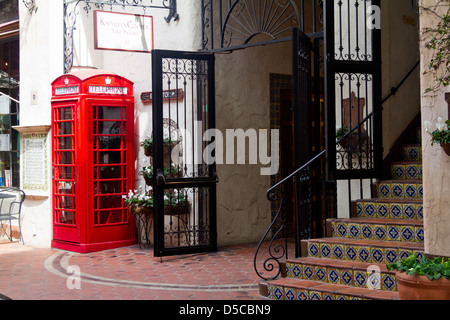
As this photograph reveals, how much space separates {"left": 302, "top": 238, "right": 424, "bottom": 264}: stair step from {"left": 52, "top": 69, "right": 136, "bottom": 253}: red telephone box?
4.10 metres

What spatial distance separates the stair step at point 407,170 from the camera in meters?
7.46

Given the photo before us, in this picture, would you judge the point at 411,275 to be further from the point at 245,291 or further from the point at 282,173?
the point at 282,173

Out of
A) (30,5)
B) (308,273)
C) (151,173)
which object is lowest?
(308,273)

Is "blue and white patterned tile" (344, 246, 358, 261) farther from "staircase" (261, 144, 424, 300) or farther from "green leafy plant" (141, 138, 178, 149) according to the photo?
"green leafy plant" (141, 138, 178, 149)

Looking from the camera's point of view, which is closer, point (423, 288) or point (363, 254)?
point (423, 288)

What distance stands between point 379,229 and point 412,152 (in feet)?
5.52

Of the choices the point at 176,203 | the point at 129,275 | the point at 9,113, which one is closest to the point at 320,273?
the point at 129,275

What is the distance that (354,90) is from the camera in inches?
311

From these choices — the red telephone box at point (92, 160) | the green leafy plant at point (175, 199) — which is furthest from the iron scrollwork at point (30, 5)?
the green leafy plant at point (175, 199)

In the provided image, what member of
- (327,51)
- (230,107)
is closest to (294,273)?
(327,51)

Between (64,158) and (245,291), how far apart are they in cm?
454

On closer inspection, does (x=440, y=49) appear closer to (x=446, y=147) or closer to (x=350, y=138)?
(x=446, y=147)

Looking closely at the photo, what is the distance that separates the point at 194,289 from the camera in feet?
22.7

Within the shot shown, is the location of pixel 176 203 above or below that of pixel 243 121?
below
